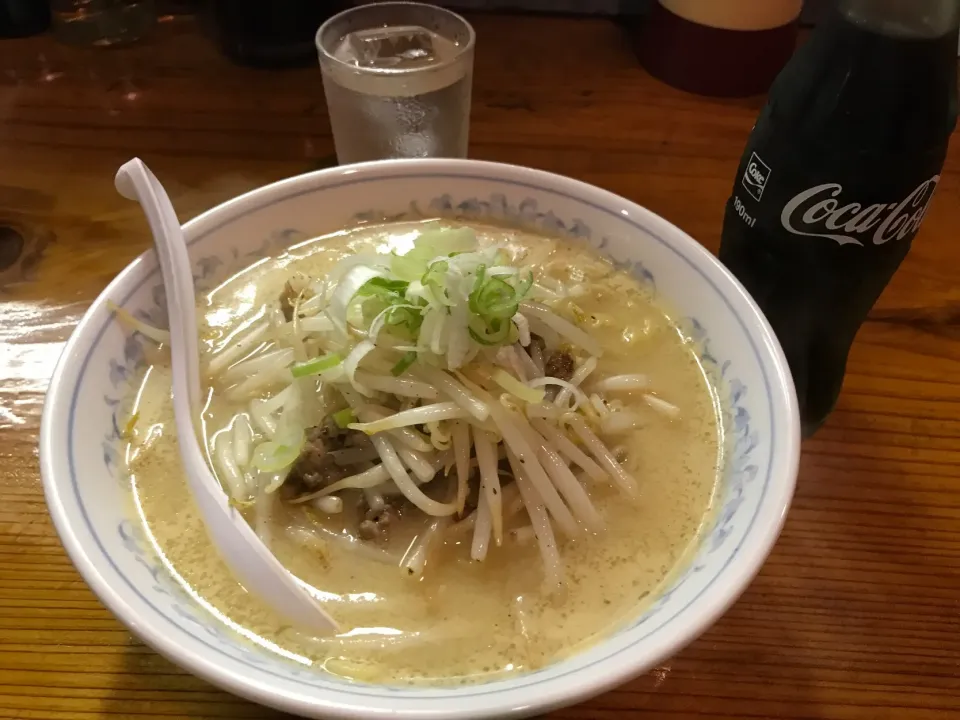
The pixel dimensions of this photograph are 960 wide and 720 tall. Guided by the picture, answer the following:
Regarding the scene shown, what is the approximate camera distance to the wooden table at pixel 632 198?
0.80m

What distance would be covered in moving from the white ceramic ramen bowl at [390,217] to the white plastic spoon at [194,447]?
0.04 meters

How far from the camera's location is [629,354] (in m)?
1.04

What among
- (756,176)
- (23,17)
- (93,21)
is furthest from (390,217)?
(23,17)

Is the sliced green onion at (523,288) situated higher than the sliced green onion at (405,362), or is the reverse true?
the sliced green onion at (523,288)

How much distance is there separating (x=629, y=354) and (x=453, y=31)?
74 cm

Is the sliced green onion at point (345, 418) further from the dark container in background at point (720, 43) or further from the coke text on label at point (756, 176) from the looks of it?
the dark container in background at point (720, 43)

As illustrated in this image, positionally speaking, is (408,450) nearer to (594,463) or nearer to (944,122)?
(594,463)

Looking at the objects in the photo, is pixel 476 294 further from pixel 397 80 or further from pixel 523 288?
pixel 397 80

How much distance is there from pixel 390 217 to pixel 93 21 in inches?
44.3

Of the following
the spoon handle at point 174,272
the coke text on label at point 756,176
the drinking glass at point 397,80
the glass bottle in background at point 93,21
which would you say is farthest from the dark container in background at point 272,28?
the coke text on label at point 756,176

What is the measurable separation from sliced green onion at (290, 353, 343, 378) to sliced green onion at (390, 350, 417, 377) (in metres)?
0.07

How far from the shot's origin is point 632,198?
1.42 meters

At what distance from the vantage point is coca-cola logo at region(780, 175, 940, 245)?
853mm

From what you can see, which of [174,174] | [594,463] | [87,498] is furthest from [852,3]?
[174,174]
